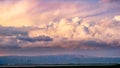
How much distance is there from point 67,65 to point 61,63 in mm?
152

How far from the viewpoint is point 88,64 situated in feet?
247

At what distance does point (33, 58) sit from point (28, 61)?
10 centimetres

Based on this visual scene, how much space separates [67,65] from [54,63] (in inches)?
7.5

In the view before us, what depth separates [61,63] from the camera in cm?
7538

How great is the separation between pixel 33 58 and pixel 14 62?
0.27 m

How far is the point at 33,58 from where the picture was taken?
7544cm

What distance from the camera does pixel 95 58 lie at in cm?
7544

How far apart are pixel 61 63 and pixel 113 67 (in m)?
0.74

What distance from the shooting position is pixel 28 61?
7538 cm

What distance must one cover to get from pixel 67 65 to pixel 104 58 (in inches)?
21.6

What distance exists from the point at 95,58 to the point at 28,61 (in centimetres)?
92

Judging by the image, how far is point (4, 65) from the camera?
247 feet

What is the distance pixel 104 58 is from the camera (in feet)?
247
